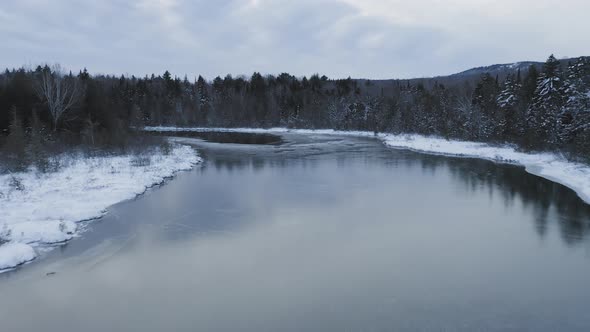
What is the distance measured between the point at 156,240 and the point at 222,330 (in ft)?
17.3

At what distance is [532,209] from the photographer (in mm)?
14742

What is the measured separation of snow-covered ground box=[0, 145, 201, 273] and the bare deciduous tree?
8151 millimetres

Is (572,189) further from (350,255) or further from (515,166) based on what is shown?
(350,255)

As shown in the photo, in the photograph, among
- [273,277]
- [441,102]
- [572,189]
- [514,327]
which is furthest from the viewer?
[441,102]

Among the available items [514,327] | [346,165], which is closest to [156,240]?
[514,327]

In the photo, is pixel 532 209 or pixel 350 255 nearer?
pixel 350 255

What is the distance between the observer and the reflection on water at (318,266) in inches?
280

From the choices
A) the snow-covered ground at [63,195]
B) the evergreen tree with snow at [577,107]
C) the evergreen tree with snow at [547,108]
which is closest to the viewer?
the snow-covered ground at [63,195]

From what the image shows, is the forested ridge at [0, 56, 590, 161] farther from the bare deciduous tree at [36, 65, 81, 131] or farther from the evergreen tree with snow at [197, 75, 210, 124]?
the evergreen tree with snow at [197, 75, 210, 124]

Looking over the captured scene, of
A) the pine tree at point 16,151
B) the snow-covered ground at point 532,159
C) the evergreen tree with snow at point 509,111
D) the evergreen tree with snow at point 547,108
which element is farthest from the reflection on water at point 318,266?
the evergreen tree with snow at point 509,111

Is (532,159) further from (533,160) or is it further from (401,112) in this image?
(401,112)

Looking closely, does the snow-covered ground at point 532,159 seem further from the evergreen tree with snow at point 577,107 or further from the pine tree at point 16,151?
the pine tree at point 16,151

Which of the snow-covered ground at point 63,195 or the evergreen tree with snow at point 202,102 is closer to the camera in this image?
the snow-covered ground at point 63,195

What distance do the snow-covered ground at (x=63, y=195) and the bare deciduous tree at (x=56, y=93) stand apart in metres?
8.15
